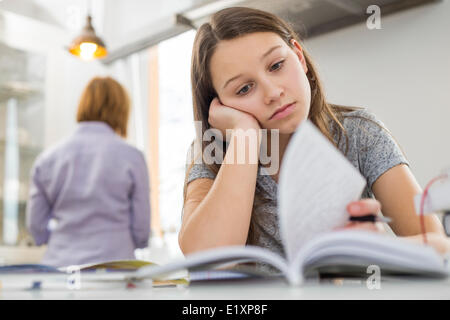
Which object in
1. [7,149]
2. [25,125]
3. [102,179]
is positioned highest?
[25,125]

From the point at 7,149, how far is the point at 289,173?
281 centimetres

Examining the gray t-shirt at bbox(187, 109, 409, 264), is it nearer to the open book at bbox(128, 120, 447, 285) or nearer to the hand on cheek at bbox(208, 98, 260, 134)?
the hand on cheek at bbox(208, 98, 260, 134)

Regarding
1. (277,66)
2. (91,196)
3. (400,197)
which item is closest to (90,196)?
(91,196)

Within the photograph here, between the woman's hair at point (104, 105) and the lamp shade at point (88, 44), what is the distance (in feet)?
1.56

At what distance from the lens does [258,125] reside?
31.8 inches

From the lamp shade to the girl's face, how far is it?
1614mm

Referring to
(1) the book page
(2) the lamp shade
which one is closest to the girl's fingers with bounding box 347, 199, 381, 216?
(1) the book page

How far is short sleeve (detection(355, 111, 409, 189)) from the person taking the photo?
820mm

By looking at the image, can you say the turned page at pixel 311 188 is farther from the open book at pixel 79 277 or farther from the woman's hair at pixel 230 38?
the woman's hair at pixel 230 38

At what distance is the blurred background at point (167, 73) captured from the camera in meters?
1.65

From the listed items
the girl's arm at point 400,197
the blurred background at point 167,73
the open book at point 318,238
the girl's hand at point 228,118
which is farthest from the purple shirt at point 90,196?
the open book at point 318,238

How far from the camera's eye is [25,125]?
114 inches
